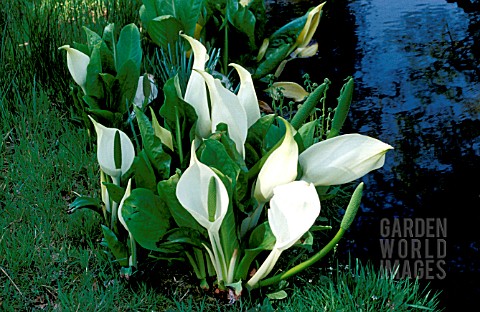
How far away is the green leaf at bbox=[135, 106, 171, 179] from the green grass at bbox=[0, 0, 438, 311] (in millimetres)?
347

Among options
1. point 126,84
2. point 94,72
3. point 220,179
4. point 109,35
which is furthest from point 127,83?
point 220,179

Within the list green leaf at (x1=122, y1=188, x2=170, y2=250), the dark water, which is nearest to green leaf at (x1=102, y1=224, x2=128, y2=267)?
green leaf at (x1=122, y1=188, x2=170, y2=250)

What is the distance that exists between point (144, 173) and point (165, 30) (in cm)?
103

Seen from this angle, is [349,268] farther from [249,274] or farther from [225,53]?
[225,53]

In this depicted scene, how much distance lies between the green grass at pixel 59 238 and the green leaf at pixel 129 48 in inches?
16.6

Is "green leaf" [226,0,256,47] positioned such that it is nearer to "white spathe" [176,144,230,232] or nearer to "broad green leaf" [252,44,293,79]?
"broad green leaf" [252,44,293,79]

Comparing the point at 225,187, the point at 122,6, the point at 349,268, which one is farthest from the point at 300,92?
the point at 225,187

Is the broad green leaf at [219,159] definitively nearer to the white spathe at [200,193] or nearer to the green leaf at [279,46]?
the white spathe at [200,193]

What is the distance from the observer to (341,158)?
1.92m

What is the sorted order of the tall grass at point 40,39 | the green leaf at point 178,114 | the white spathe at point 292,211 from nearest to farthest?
1. the white spathe at point 292,211
2. the green leaf at point 178,114
3. the tall grass at point 40,39

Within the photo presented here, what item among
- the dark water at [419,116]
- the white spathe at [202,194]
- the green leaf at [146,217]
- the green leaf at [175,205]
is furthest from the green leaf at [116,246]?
the dark water at [419,116]

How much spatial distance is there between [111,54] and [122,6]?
3.60 feet

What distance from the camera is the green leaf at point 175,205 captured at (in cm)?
191

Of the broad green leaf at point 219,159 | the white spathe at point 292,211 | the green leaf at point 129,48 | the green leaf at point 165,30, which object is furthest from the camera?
the green leaf at point 165,30
